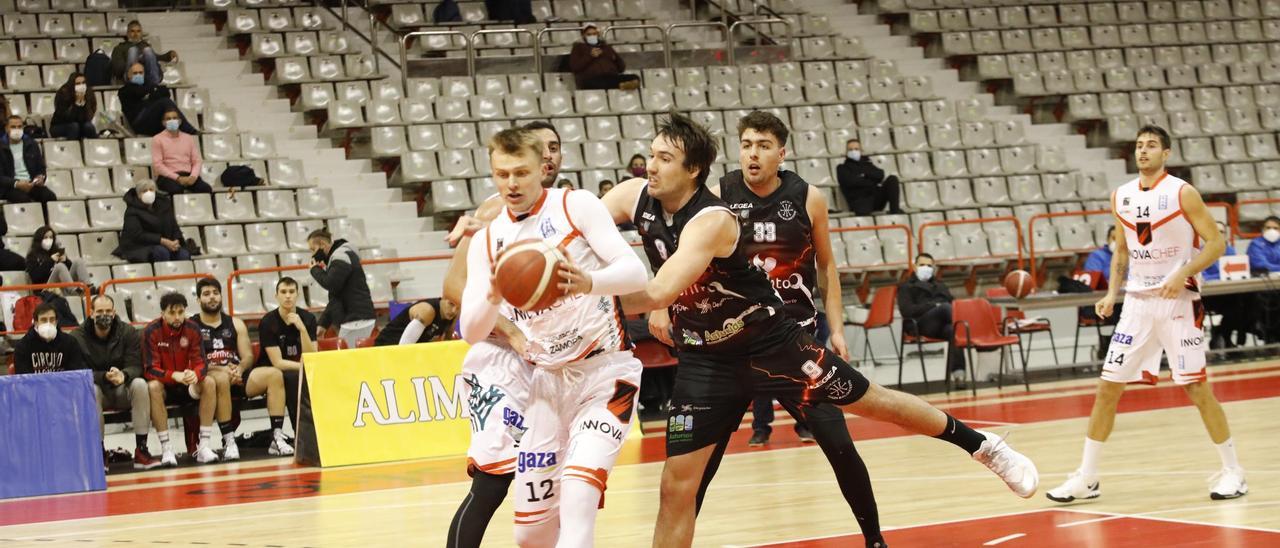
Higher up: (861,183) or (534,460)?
(861,183)

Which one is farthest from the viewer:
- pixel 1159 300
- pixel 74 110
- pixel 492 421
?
pixel 74 110

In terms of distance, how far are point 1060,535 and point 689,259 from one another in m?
2.45

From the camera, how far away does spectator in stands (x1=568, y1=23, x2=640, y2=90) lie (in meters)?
19.3

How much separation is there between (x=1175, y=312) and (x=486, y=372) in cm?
415

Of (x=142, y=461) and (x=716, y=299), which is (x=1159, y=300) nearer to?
(x=716, y=299)

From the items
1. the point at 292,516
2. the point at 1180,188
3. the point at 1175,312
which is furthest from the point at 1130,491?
the point at 292,516

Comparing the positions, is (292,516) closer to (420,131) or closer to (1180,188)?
(1180,188)

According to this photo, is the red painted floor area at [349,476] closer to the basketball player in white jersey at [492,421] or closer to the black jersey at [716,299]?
the black jersey at [716,299]

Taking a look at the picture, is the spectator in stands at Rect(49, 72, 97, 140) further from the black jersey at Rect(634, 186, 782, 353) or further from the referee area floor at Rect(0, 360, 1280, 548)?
the black jersey at Rect(634, 186, 782, 353)

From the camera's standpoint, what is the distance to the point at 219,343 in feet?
40.3

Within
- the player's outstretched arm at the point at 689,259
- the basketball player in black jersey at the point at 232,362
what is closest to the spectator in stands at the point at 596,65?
the basketball player in black jersey at the point at 232,362

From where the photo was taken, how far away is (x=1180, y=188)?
757cm

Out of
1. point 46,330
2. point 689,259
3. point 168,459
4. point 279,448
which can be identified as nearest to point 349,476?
point 279,448

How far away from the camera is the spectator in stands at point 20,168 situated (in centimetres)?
1487
